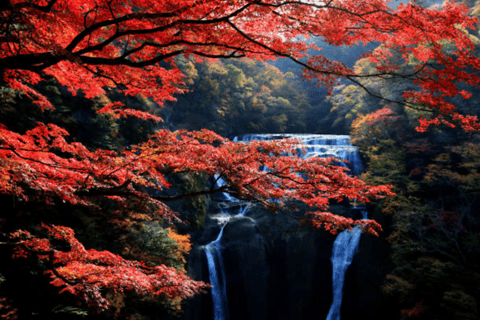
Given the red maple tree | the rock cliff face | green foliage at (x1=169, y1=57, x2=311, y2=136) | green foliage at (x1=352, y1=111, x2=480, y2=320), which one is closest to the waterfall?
the rock cliff face

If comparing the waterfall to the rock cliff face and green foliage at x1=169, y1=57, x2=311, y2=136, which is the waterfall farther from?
green foliage at x1=169, y1=57, x2=311, y2=136

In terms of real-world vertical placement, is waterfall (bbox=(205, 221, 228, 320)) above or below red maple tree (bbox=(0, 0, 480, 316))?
below

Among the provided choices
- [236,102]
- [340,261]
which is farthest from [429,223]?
[236,102]

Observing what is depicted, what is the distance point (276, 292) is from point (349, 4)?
12.6 meters

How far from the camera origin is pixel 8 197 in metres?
5.82

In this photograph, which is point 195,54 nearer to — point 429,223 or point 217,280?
point 217,280

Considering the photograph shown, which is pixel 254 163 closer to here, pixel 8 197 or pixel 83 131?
pixel 8 197

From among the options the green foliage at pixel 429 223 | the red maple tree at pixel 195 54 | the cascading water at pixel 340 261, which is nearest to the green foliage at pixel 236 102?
the green foliage at pixel 429 223

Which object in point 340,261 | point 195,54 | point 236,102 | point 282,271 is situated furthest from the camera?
point 236,102

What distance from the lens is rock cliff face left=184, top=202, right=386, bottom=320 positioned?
1150 cm

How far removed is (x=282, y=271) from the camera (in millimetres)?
12766

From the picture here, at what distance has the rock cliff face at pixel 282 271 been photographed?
1150 centimetres

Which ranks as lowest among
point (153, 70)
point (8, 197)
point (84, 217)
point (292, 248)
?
point (292, 248)

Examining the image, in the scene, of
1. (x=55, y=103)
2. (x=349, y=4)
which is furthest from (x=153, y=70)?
(x=55, y=103)
